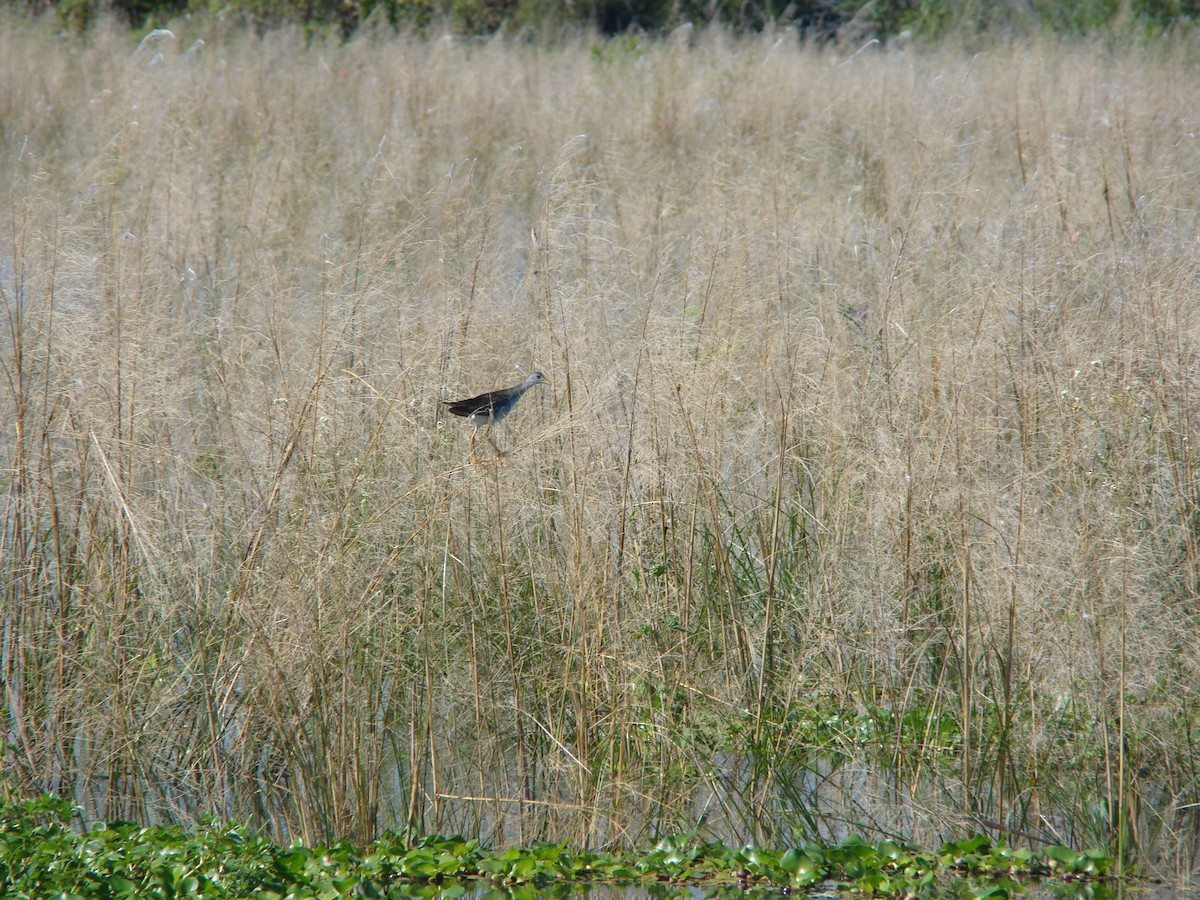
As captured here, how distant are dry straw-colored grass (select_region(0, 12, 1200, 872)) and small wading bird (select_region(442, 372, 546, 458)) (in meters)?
0.10

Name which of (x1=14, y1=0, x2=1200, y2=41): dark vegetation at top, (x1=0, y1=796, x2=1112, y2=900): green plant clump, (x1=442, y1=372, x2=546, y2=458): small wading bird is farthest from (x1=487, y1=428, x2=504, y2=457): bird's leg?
(x1=14, y1=0, x2=1200, y2=41): dark vegetation at top

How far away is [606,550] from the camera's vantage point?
3574 mm

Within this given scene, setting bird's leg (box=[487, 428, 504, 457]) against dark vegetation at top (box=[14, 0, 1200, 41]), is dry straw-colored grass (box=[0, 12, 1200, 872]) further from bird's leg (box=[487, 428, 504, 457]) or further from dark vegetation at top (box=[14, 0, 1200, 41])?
dark vegetation at top (box=[14, 0, 1200, 41])

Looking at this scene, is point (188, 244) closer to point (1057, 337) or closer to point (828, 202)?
point (828, 202)

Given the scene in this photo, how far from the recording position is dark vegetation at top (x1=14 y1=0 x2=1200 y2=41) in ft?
49.1

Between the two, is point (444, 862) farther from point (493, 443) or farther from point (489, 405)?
point (489, 405)

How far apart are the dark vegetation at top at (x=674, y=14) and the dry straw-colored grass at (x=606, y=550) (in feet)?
35.3

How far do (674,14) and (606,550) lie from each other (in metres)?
16.2

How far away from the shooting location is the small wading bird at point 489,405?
3.82 metres

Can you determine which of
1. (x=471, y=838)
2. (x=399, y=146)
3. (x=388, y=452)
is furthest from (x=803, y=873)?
(x=399, y=146)

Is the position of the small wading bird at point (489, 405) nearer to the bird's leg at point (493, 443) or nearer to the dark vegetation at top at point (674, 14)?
the bird's leg at point (493, 443)

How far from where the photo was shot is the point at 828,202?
710cm

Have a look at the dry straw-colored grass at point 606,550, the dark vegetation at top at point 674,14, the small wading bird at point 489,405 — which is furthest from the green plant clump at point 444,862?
the dark vegetation at top at point 674,14

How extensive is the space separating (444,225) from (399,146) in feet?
9.16
